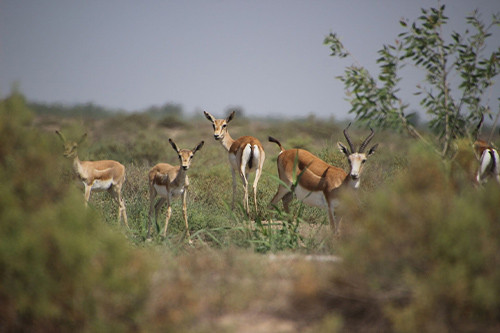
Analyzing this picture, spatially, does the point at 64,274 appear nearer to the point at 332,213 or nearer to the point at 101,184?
the point at 332,213

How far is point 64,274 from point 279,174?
18.3 feet

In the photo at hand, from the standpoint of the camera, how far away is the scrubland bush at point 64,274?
3.88 metres

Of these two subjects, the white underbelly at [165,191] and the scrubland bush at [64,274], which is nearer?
the scrubland bush at [64,274]

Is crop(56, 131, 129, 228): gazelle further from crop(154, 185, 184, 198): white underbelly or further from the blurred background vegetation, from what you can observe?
the blurred background vegetation

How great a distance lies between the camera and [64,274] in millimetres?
3930

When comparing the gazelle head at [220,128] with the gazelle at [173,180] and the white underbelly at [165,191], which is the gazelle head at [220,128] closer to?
the gazelle at [173,180]

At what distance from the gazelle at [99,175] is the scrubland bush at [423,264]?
5985mm

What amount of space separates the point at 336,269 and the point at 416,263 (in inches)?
27.1

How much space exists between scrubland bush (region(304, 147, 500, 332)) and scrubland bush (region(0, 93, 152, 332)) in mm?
1448

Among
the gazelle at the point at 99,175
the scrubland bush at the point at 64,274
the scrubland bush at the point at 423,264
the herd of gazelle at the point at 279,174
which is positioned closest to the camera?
the scrubland bush at the point at 423,264

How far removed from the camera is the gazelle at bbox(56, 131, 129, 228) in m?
9.44

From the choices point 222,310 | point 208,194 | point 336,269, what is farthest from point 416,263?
point 208,194

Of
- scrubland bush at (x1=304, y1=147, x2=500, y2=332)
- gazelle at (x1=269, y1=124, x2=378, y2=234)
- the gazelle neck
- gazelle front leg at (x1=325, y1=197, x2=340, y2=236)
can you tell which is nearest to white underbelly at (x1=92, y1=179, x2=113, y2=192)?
the gazelle neck

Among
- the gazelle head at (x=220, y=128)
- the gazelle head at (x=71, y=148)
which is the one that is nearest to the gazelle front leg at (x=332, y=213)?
the gazelle head at (x=71, y=148)
